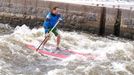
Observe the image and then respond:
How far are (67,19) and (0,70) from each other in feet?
27.0

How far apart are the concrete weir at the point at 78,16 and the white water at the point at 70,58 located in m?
1.06

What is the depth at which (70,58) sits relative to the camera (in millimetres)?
15539

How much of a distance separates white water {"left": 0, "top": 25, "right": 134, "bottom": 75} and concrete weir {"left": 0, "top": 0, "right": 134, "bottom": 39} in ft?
3.49

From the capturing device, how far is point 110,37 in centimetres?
1997

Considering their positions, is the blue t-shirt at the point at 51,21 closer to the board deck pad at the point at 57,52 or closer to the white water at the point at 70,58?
the board deck pad at the point at 57,52

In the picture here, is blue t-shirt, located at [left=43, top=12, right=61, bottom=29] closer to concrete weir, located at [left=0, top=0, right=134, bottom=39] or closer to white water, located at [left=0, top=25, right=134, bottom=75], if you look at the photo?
white water, located at [left=0, top=25, right=134, bottom=75]

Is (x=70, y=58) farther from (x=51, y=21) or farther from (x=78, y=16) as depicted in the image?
(x=78, y=16)

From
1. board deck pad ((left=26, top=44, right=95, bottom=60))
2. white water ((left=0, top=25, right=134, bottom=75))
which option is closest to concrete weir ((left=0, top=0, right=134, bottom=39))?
white water ((left=0, top=25, right=134, bottom=75))

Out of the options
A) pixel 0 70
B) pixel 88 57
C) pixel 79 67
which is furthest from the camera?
pixel 88 57

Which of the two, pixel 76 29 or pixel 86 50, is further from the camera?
pixel 76 29

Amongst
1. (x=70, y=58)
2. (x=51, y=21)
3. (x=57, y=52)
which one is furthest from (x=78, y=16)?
(x=70, y=58)

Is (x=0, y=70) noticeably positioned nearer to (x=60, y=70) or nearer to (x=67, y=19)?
(x=60, y=70)

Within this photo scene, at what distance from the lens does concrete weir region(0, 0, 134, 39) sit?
20.2m

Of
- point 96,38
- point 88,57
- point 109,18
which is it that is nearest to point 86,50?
point 88,57
